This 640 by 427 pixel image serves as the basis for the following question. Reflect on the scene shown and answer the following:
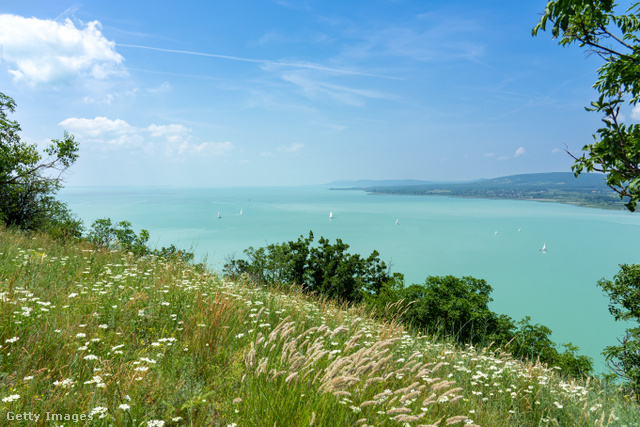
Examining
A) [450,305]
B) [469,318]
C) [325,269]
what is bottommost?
[469,318]

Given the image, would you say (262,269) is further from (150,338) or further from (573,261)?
(573,261)

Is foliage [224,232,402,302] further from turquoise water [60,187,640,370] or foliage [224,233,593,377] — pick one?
turquoise water [60,187,640,370]

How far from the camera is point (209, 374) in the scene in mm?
3658

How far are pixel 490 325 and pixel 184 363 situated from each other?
1919 cm

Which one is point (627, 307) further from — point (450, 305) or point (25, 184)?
point (25, 184)

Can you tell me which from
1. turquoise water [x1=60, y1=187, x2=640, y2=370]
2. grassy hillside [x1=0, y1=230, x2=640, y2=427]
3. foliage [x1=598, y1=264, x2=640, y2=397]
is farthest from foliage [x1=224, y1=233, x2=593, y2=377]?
turquoise water [x1=60, y1=187, x2=640, y2=370]

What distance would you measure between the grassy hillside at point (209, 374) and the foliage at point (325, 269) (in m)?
18.6

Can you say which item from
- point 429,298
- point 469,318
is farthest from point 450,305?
point 469,318

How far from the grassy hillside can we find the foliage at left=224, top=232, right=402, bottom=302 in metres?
18.6

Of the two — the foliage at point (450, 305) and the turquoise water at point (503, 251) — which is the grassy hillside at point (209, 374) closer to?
the foliage at point (450, 305)

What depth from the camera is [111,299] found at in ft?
16.9

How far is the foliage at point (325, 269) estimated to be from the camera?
24828 mm

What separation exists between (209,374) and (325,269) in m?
22.4

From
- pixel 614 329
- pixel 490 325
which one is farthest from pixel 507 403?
pixel 614 329
